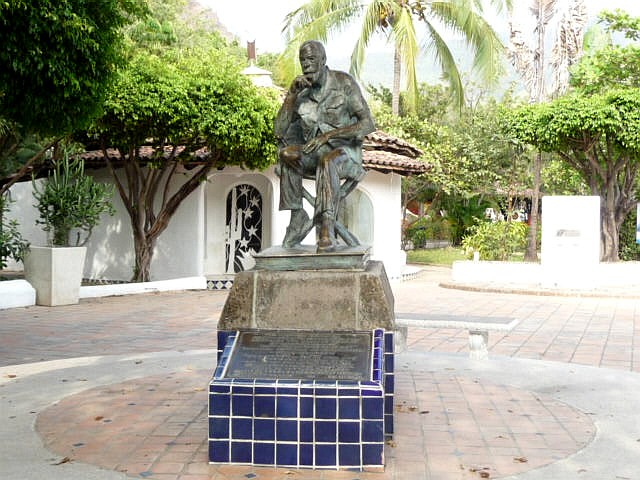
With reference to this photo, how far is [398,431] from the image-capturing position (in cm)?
490

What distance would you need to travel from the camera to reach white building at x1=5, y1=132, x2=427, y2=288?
1806 centimetres

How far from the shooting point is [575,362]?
25.7ft

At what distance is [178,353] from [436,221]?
1151 inches

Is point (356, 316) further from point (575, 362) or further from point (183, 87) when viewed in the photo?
point (183, 87)

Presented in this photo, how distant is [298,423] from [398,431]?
0.96m

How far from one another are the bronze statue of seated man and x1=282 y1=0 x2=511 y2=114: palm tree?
53.5 ft

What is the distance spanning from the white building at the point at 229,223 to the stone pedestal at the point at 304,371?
494 inches

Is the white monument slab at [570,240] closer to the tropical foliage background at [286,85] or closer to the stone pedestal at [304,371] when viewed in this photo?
the tropical foliage background at [286,85]

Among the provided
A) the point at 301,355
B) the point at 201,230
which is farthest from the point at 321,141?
the point at 201,230

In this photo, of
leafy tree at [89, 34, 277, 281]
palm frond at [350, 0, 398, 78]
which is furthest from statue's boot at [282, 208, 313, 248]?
palm frond at [350, 0, 398, 78]

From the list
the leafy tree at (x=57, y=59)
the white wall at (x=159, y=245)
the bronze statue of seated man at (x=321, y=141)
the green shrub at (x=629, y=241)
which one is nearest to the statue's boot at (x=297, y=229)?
the bronze statue of seated man at (x=321, y=141)

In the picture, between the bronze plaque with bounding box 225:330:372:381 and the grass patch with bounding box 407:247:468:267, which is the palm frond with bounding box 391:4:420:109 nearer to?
the grass patch with bounding box 407:247:468:267

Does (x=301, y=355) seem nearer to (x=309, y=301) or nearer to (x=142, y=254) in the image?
(x=309, y=301)

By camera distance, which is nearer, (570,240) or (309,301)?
(309,301)
